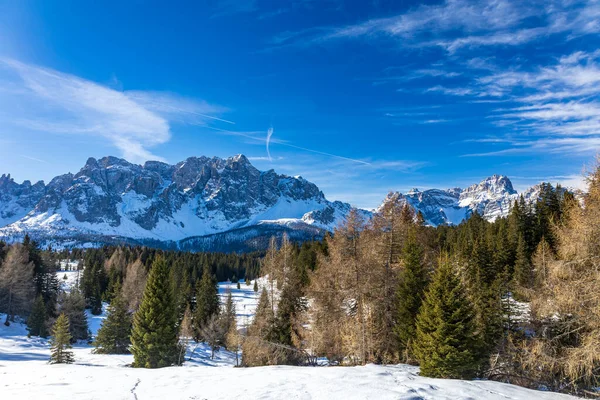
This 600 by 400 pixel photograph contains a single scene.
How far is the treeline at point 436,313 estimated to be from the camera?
1281 centimetres

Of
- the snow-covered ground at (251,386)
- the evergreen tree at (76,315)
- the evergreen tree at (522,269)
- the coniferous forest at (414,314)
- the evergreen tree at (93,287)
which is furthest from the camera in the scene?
the evergreen tree at (93,287)

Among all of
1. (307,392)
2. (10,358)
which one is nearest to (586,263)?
(307,392)

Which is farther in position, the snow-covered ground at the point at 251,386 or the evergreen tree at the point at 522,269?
the evergreen tree at the point at 522,269

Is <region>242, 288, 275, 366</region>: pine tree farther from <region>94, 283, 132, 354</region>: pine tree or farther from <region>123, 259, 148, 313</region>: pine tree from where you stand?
<region>123, 259, 148, 313</region>: pine tree

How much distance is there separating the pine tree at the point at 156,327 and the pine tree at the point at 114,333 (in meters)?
13.1

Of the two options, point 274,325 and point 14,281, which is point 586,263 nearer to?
point 274,325

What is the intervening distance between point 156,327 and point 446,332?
76.9 feet

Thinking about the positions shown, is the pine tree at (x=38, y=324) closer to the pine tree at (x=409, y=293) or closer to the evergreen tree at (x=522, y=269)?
the pine tree at (x=409, y=293)

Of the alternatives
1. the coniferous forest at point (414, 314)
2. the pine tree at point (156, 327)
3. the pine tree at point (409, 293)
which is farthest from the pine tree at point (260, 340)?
the pine tree at point (409, 293)

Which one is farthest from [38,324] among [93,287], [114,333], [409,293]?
[409,293]

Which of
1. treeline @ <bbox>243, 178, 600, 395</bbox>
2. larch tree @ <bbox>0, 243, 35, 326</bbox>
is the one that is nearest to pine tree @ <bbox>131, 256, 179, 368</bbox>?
treeline @ <bbox>243, 178, 600, 395</bbox>

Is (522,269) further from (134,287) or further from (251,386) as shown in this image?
(134,287)

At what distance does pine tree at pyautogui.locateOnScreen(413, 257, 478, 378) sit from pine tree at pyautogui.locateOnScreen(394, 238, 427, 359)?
2.47 m

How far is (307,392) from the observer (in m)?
10.6
